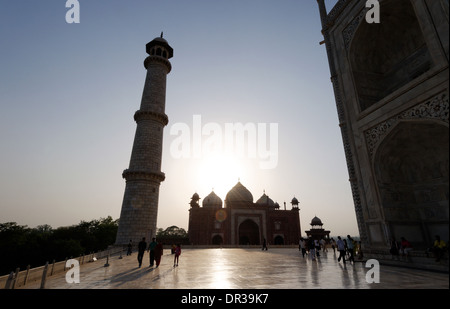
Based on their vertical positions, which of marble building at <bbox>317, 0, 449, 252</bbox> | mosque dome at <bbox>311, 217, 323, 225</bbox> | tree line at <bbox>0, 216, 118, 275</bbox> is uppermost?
marble building at <bbox>317, 0, 449, 252</bbox>

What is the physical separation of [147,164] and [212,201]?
834 inches

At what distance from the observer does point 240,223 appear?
35.6 meters

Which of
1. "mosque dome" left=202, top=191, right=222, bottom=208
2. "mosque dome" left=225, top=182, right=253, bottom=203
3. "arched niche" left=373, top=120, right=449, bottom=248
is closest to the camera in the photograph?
"arched niche" left=373, top=120, right=449, bottom=248

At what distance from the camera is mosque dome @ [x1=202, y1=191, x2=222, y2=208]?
129 ft

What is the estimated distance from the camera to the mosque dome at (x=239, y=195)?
122 feet

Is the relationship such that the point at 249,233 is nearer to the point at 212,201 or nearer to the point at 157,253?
the point at 212,201

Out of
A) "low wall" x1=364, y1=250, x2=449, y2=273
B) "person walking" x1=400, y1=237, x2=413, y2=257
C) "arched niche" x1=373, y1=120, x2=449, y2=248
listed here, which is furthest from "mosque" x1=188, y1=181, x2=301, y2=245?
"person walking" x1=400, y1=237, x2=413, y2=257

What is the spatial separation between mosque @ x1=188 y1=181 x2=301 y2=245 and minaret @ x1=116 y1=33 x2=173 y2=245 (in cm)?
1497

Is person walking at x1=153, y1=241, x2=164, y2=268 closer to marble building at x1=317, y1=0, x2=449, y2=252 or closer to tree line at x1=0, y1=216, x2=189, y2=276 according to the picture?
marble building at x1=317, y1=0, x2=449, y2=252

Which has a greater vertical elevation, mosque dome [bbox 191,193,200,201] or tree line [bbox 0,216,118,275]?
mosque dome [bbox 191,193,200,201]

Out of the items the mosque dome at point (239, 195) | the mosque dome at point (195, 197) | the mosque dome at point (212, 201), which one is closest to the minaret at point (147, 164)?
the mosque dome at point (239, 195)

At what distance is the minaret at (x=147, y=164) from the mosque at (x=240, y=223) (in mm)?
14967

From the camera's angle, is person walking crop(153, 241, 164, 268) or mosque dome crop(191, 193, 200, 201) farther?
mosque dome crop(191, 193, 200, 201)
